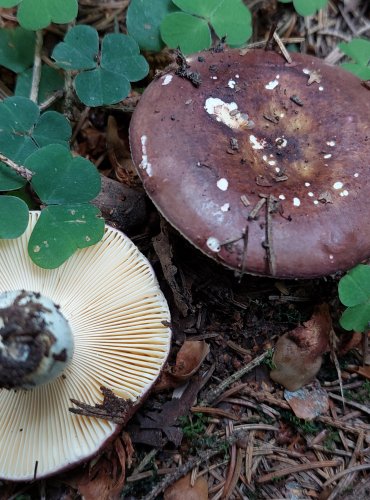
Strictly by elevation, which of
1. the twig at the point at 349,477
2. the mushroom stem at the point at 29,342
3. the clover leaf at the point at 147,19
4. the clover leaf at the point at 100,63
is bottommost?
the twig at the point at 349,477

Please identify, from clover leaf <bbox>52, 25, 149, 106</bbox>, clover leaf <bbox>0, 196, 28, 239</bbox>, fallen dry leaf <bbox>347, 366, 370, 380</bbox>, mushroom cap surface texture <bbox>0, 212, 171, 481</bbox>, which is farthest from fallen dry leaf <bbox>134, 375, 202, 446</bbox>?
clover leaf <bbox>52, 25, 149, 106</bbox>

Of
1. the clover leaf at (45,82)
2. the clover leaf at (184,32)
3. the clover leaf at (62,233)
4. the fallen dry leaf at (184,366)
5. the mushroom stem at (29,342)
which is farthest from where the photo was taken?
the clover leaf at (45,82)

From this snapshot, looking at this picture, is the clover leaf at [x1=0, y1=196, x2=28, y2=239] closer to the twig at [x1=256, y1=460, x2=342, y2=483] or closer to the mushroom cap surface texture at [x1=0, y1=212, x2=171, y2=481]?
the mushroom cap surface texture at [x1=0, y1=212, x2=171, y2=481]

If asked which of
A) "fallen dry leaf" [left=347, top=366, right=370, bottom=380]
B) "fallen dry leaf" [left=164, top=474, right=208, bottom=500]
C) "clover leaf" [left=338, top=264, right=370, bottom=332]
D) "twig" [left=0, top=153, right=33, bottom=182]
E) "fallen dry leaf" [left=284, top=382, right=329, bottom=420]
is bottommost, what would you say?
"fallen dry leaf" [left=164, top=474, right=208, bottom=500]

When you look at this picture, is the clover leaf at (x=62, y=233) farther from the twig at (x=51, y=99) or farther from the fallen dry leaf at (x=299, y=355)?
the fallen dry leaf at (x=299, y=355)

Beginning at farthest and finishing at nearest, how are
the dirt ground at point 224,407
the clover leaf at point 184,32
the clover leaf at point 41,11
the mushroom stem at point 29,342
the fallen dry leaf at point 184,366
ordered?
1. the clover leaf at point 184,32
2. the clover leaf at point 41,11
3. the fallen dry leaf at point 184,366
4. the dirt ground at point 224,407
5. the mushroom stem at point 29,342

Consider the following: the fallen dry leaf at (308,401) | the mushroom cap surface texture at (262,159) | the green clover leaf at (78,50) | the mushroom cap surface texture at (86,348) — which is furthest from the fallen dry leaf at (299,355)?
the green clover leaf at (78,50)
